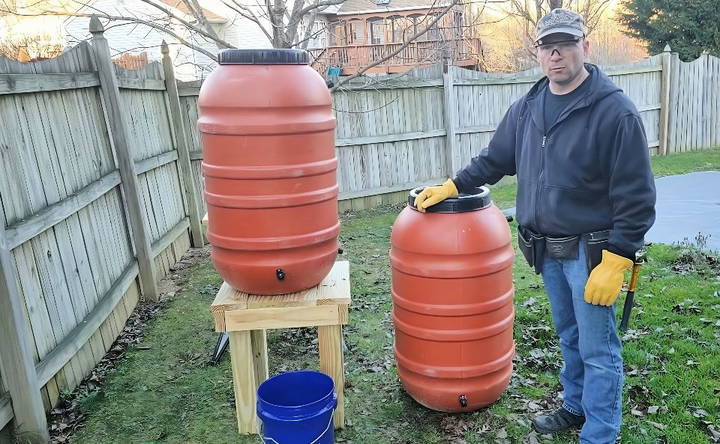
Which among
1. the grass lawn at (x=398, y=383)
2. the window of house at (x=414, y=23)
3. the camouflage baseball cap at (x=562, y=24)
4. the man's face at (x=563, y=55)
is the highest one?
the window of house at (x=414, y=23)

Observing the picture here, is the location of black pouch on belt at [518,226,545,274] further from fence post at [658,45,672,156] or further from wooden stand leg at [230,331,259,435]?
fence post at [658,45,672,156]

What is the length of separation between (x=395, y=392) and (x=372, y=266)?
8.72 feet

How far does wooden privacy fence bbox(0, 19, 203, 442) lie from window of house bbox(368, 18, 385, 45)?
19.7 metres

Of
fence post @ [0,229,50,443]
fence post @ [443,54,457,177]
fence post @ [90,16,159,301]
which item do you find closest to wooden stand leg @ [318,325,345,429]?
fence post @ [0,229,50,443]

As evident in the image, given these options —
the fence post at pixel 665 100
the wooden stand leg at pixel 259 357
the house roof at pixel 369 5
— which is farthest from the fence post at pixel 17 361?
the house roof at pixel 369 5

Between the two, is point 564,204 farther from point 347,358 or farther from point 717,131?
point 717,131

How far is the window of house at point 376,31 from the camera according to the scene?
2436cm

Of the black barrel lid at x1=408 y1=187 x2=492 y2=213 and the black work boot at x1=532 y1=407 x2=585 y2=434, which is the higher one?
the black barrel lid at x1=408 y1=187 x2=492 y2=213

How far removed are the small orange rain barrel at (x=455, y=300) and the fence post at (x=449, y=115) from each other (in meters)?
6.50

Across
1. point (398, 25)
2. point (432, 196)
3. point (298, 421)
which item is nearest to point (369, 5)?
point (398, 25)

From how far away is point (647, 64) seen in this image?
11.9 m

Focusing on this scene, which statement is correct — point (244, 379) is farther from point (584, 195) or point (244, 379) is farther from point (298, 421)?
point (584, 195)

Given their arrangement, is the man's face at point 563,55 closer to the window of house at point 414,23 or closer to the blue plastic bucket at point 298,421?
the blue plastic bucket at point 298,421

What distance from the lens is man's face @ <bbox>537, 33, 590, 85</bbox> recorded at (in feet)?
8.38
